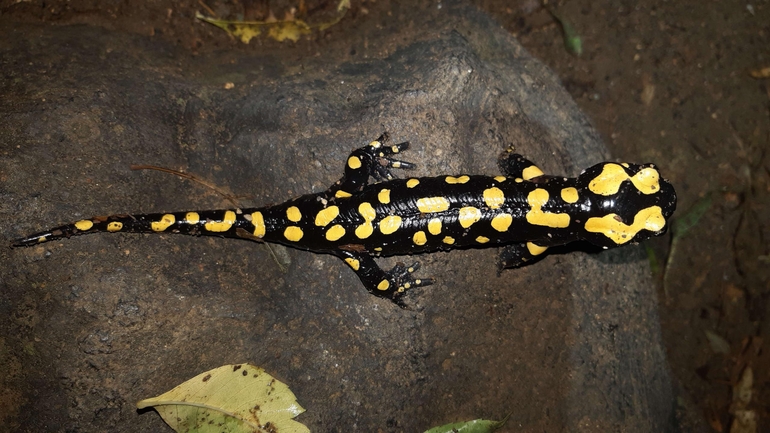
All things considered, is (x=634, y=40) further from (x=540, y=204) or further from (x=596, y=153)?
(x=540, y=204)

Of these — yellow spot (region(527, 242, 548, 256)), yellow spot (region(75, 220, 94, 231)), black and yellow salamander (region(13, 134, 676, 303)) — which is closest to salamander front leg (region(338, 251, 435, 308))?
black and yellow salamander (region(13, 134, 676, 303))

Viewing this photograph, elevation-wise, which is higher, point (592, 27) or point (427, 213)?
point (592, 27)

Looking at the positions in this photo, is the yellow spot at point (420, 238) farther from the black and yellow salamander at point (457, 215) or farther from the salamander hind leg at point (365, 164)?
the salamander hind leg at point (365, 164)

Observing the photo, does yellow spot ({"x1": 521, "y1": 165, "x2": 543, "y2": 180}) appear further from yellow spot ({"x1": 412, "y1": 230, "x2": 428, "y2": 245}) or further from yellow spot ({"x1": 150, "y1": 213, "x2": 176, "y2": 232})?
yellow spot ({"x1": 150, "y1": 213, "x2": 176, "y2": 232})

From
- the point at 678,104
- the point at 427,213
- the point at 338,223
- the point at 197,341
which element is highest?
the point at 678,104

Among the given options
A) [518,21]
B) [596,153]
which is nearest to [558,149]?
[596,153]
